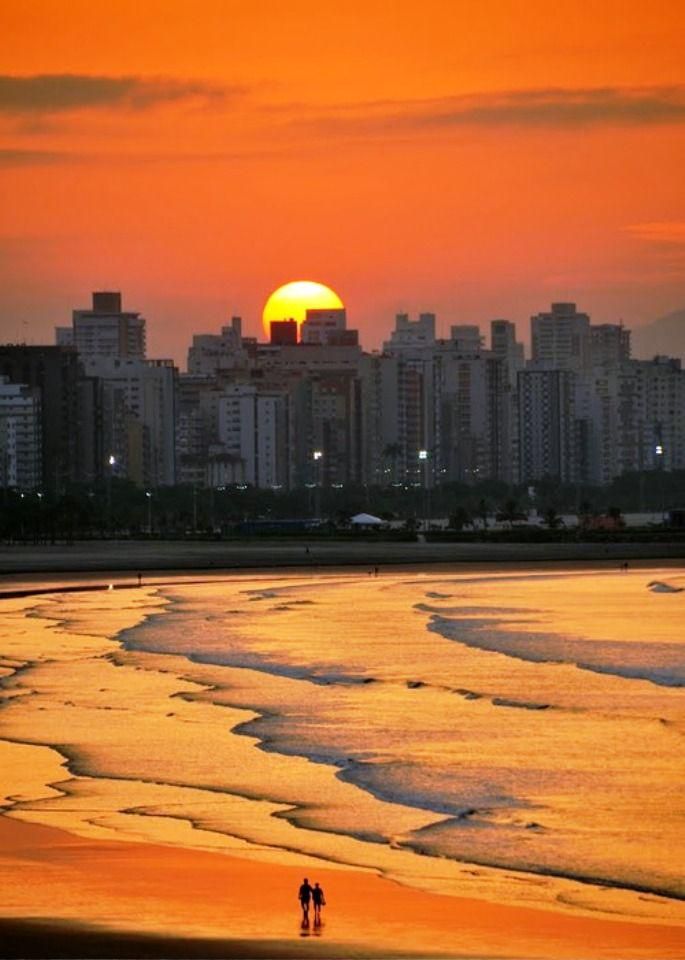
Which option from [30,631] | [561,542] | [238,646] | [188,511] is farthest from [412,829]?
[188,511]

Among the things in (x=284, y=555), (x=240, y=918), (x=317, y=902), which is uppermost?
(x=284, y=555)

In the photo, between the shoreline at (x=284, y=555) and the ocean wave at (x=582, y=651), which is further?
the shoreline at (x=284, y=555)

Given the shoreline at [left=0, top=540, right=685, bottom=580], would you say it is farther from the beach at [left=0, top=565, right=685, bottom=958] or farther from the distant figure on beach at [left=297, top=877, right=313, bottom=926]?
the distant figure on beach at [left=297, top=877, right=313, bottom=926]

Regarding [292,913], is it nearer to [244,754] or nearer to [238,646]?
[244,754]

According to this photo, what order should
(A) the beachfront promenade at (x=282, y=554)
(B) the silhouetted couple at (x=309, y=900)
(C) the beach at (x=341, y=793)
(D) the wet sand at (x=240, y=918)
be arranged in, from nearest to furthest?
(D) the wet sand at (x=240, y=918) < (B) the silhouetted couple at (x=309, y=900) < (C) the beach at (x=341, y=793) < (A) the beachfront promenade at (x=282, y=554)

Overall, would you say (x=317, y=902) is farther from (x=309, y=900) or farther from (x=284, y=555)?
(x=284, y=555)

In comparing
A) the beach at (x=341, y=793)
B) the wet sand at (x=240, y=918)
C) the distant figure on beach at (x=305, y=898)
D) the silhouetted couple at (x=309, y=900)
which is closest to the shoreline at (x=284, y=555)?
the beach at (x=341, y=793)

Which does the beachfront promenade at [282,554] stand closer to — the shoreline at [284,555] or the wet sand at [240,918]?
the shoreline at [284,555]

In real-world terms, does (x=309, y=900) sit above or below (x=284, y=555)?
below

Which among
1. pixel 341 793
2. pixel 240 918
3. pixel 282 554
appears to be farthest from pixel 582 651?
pixel 282 554
